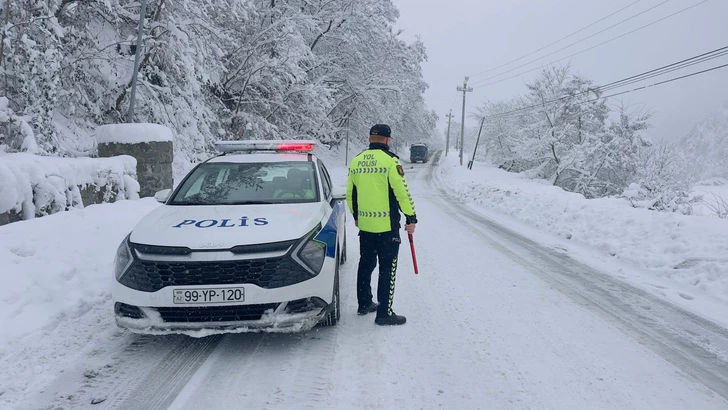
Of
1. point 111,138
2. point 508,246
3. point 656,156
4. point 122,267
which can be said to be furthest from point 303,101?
point 656,156

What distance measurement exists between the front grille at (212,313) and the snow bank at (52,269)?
1233 mm

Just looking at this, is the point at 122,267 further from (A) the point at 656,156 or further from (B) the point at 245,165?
(A) the point at 656,156

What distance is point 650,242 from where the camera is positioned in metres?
7.38

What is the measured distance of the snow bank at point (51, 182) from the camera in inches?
230

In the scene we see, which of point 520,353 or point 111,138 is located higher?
point 111,138

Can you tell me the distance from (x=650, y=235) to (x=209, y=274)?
7.23 meters

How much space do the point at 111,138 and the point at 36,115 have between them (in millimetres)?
1334

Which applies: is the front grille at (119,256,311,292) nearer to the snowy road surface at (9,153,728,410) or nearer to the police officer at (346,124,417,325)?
the snowy road surface at (9,153,728,410)

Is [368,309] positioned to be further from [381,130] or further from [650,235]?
[650,235]

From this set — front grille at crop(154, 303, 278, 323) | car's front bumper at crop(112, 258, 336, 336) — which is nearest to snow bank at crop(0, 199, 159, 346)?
car's front bumper at crop(112, 258, 336, 336)

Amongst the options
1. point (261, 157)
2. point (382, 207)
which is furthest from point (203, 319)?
point (261, 157)

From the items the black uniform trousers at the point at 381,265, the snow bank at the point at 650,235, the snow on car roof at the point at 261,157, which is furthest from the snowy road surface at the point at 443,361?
the snow on car roof at the point at 261,157

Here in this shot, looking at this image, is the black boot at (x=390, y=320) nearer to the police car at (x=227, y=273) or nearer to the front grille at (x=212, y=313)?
the police car at (x=227, y=273)

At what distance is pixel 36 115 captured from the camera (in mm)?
8852
